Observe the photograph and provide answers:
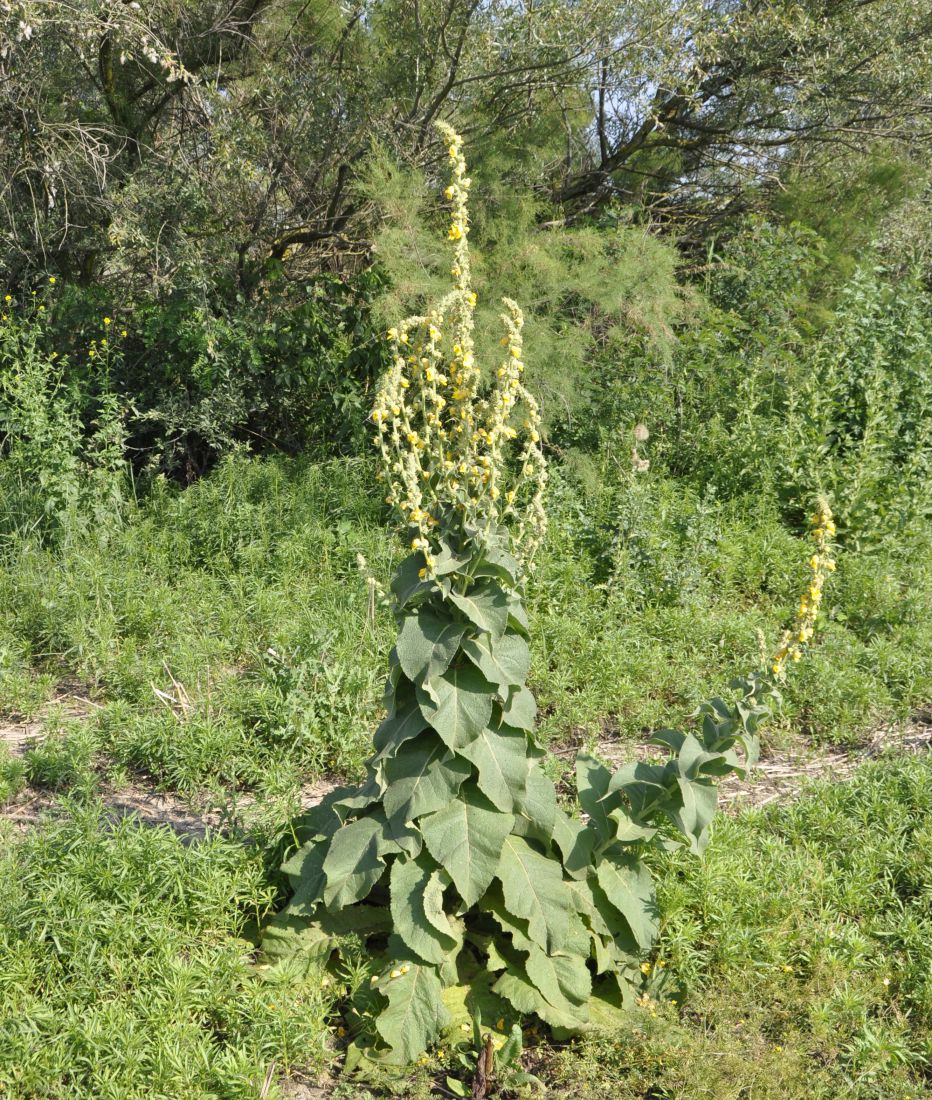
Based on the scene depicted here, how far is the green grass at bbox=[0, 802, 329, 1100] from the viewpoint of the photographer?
2873 millimetres

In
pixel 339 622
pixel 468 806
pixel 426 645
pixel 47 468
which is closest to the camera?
pixel 426 645

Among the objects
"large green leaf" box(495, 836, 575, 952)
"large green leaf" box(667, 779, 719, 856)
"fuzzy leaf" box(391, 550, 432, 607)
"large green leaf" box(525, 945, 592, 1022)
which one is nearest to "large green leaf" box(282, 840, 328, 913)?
"large green leaf" box(495, 836, 575, 952)

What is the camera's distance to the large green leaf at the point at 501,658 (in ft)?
9.85

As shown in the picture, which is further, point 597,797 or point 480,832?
point 597,797

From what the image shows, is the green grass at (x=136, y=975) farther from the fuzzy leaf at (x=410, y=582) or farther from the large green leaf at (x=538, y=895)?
the fuzzy leaf at (x=410, y=582)

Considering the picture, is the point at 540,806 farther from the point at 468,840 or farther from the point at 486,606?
the point at 486,606

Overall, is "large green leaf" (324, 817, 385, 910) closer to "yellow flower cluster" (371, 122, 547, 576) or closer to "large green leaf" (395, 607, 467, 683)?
"large green leaf" (395, 607, 467, 683)

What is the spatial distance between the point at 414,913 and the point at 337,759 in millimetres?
1506

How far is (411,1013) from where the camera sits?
3.04m

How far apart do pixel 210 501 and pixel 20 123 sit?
10.9 ft

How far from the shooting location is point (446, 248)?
724 centimetres

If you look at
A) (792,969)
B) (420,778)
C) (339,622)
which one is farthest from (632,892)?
(339,622)

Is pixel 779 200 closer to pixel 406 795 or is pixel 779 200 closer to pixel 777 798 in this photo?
pixel 777 798

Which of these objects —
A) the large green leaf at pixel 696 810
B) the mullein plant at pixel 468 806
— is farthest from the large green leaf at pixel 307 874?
the large green leaf at pixel 696 810
